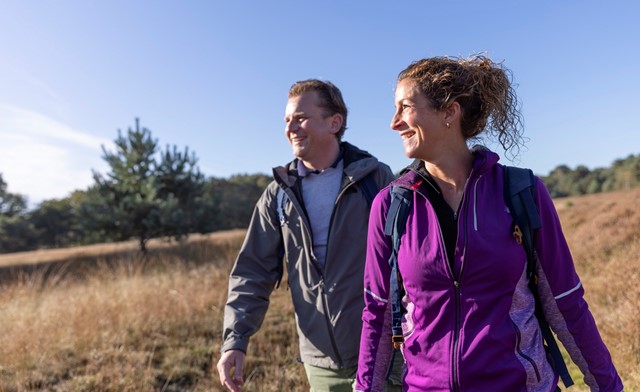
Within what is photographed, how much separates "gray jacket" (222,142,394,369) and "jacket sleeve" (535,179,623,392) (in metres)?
0.91

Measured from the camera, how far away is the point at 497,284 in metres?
Result: 1.29

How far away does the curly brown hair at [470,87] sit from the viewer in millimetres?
1475

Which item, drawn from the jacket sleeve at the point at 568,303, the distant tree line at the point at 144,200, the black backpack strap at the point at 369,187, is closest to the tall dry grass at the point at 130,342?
the black backpack strap at the point at 369,187

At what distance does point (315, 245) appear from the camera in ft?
7.14

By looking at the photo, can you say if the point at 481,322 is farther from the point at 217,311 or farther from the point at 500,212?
the point at 217,311

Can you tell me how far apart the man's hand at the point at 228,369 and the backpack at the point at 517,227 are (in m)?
0.89

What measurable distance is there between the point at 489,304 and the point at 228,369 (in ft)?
4.37

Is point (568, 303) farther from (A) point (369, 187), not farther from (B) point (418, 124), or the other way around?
(A) point (369, 187)

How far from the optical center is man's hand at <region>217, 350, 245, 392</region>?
1.99 metres

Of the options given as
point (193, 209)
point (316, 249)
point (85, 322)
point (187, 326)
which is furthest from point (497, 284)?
point (193, 209)

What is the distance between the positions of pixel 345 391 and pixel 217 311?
16.1ft

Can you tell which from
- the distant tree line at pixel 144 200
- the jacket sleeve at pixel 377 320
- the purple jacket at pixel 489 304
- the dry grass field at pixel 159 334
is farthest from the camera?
the distant tree line at pixel 144 200

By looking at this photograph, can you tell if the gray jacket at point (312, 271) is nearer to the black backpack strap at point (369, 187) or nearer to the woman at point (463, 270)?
the black backpack strap at point (369, 187)

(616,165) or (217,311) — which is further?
(616,165)
